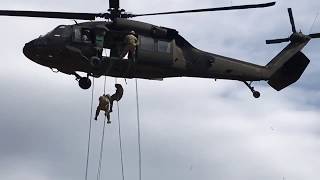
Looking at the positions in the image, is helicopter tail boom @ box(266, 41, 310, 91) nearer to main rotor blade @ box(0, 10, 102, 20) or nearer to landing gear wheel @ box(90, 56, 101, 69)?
landing gear wheel @ box(90, 56, 101, 69)

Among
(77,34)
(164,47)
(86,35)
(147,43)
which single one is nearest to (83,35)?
(86,35)

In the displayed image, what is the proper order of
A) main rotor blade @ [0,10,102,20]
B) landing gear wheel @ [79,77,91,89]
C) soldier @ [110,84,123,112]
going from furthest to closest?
1. soldier @ [110,84,123,112]
2. landing gear wheel @ [79,77,91,89]
3. main rotor blade @ [0,10,102,20]

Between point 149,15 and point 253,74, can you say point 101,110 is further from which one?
point 253,74

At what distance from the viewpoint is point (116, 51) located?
29.2 meters

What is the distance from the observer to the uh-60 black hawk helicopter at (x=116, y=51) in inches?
1124

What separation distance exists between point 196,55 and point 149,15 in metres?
3.50

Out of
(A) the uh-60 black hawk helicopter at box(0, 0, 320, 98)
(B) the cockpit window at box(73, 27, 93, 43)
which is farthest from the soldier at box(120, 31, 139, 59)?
(B) the cockpit window at box(73, 27, 93, 43)

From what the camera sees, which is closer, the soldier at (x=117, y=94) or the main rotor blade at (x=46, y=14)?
the main rotor blade at (x=46, y=14)

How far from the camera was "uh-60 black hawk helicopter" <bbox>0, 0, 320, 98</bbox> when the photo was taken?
2855 cm

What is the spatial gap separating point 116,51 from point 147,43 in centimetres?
141

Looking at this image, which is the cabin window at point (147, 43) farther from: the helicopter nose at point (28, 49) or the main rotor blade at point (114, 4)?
the helicopter nose at point (28, 49)

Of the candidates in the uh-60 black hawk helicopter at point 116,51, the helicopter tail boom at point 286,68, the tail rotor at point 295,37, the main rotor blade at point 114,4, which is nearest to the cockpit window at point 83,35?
the uh-60 black hawk helicopter at point 116,51

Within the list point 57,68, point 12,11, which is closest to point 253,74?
point 57,68

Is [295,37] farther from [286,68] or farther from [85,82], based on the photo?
[85,82]
